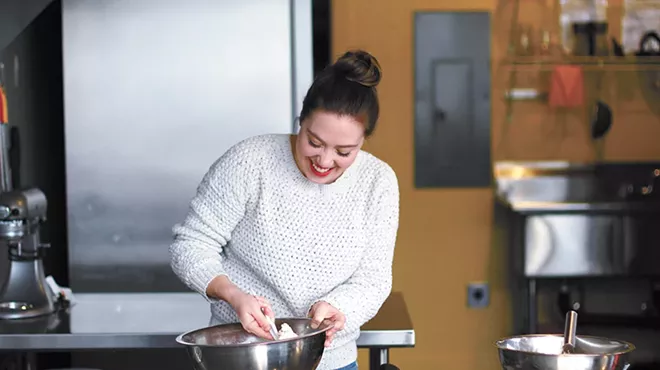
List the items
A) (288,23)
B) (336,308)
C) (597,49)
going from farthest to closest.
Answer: (597,49) → (288,23) → (336,308)

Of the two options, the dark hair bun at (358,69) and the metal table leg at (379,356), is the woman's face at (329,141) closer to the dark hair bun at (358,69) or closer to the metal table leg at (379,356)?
the dark hair bun at (358,69)

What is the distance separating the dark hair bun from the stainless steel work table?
0.66m

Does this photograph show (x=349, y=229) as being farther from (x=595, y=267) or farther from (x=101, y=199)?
(x=595, y=267)

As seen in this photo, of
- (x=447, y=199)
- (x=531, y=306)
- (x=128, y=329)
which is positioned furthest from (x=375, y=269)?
(x=447, y=199)

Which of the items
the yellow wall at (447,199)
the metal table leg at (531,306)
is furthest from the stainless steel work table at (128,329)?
the yellow wall at (447,199)

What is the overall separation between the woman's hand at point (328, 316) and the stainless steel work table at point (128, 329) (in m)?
0.47

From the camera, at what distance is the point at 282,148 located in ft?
7.07

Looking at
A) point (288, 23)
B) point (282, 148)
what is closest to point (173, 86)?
point (288, 23)

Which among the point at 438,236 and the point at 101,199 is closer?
the point at 101,199

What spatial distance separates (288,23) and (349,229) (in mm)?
1441

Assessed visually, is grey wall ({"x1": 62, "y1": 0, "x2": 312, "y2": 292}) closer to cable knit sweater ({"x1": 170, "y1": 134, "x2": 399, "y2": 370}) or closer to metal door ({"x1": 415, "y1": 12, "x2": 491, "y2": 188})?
cable knit sweater ({"x1": 170, "y1": 134, "x2": 399, "y2": 370})

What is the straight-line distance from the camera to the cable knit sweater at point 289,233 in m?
2.07

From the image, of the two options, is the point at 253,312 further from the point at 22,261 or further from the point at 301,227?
the point at 22,261

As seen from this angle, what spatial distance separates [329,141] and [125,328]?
0.84 m
